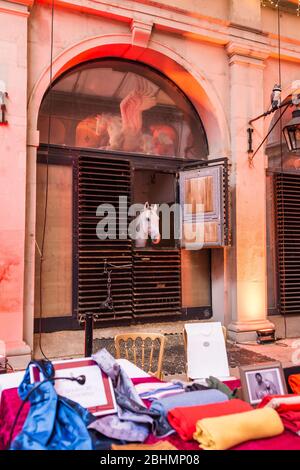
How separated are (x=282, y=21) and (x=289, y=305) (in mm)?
6091

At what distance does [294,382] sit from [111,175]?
552 centimetres

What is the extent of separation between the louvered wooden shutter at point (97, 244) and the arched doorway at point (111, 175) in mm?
19

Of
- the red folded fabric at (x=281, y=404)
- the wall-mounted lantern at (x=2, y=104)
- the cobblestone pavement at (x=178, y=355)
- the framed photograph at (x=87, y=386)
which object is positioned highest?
the wall-mounted lantern at (x=2, y=104)

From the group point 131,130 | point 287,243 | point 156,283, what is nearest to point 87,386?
point 156,283

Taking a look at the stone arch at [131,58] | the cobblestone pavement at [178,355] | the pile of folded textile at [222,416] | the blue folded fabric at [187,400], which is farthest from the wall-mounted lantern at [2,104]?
the blue folded fabric at [187,400]

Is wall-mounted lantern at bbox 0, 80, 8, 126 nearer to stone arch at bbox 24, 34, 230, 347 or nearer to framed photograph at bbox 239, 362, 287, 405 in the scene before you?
stone arch at bbox 24, 34, 230, 347

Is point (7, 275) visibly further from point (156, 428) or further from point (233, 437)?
point (233, 437)

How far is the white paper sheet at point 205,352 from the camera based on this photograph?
391 cm

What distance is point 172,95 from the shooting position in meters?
8.24

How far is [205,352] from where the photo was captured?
397 centimetres

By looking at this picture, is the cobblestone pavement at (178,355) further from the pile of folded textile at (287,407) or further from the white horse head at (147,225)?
the pile of folded textile at (287,407)

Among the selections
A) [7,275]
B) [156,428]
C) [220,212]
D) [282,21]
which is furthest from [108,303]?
[282,21]

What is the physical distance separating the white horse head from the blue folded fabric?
5518 mm

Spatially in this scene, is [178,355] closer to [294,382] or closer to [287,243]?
[294,382]
